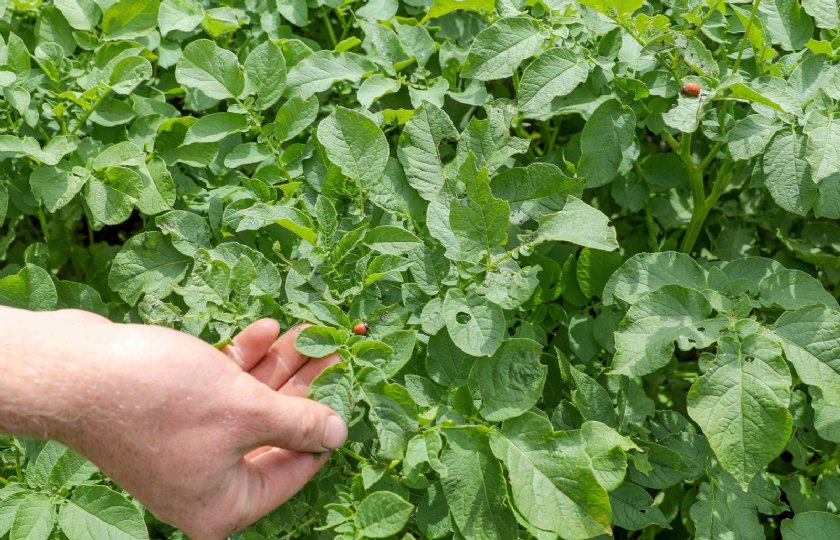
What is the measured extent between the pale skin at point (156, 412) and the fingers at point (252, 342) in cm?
16

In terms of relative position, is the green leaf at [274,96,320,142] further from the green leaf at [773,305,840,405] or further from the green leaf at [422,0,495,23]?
the green leaf at [773,305,840,405]

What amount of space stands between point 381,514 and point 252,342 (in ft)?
1.34

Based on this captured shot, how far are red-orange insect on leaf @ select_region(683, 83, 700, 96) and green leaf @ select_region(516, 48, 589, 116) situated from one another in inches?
7.6

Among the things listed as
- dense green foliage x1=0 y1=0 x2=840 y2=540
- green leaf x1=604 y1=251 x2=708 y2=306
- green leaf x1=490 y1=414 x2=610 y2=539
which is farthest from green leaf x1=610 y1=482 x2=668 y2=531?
green leaf x1=604 y1=251 x2=708 y2=306

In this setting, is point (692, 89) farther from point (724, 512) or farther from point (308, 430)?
point (308, 430)

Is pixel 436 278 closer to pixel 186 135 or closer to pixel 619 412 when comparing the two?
pixel 619 412

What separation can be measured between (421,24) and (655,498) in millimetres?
1220

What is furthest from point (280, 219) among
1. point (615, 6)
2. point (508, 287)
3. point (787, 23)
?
point (787, 23)

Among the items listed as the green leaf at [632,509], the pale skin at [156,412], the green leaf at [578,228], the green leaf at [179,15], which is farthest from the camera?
the green leaf at [179,15]

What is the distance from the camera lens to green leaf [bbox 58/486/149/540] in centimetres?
170

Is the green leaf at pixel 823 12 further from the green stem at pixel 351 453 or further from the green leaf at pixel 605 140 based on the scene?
the green stem at pixel 351 453

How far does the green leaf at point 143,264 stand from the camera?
1941 millimetres

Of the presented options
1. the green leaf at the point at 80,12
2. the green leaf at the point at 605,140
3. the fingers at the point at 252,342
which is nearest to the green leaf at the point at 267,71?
the green leaf at the point at 80,12

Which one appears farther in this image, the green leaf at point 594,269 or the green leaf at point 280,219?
the green leaf at point 594,269
